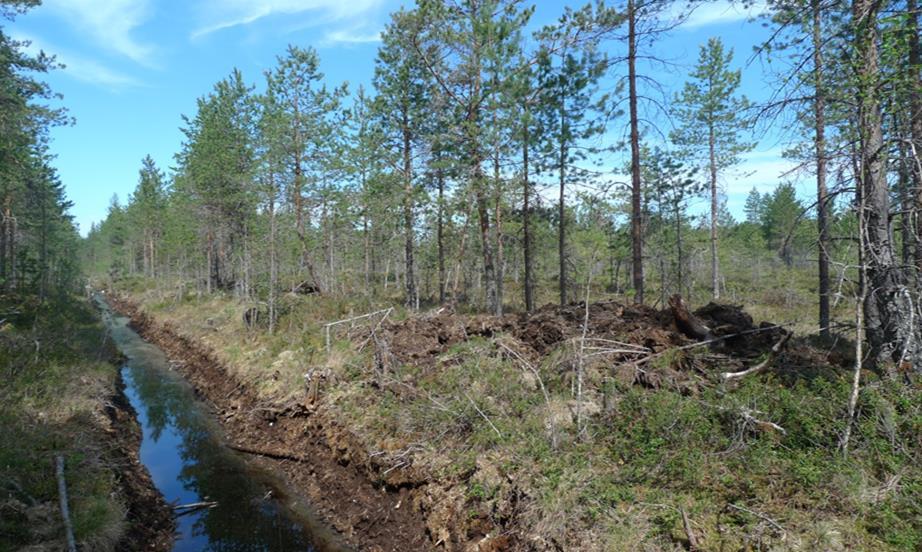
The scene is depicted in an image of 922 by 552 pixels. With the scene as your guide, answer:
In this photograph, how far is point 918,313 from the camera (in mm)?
5805

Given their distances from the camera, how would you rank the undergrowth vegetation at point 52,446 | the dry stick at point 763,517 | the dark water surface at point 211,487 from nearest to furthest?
1. the dry stick at point 763,517
2. the undergrowth vegetation at point 52,446
3. the dark water surface at point 211,487

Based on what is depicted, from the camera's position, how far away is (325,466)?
375 inches

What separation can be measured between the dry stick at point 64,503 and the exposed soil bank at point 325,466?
3.62 meters

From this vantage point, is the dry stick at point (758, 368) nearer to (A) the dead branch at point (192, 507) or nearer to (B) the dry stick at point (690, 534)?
(B) the dry stick at point (690, 534)

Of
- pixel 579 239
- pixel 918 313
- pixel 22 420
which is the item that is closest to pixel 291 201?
pixel 22 420

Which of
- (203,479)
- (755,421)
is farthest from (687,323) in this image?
(203,479)

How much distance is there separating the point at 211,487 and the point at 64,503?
374 cm

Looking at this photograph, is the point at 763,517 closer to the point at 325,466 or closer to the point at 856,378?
the point at 856,378

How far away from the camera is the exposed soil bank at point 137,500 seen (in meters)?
7.19

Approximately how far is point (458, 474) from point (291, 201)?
714 inches

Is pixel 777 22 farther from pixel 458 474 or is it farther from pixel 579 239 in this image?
pixel 458 474

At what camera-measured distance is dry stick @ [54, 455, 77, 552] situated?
218 inches

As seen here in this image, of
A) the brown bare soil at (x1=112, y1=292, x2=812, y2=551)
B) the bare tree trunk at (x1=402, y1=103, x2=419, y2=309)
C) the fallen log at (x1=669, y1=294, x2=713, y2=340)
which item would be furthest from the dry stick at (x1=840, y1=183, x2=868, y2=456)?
the bare tree trunk at (x1=402, y1=103, x2=419, y2=309)

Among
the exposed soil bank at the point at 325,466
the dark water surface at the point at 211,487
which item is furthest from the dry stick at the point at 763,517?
the dark water surface at the point at 211,487
